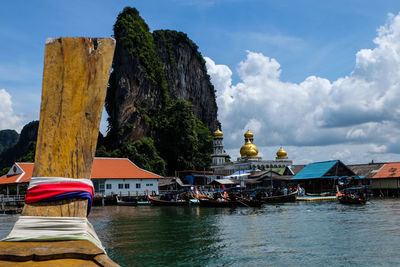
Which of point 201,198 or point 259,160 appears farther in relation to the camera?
point 259,160

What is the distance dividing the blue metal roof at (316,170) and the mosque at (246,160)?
17.9 m

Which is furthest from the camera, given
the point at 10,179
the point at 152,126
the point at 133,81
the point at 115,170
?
the point at 152,126

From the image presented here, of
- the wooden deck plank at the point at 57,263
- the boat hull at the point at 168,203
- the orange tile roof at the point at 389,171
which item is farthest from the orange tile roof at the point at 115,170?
the wooden deck plank at the point at 57,263

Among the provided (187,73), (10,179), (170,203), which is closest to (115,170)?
(170,203)

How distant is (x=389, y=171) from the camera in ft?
160

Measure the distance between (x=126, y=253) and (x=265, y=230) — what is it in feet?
26.1

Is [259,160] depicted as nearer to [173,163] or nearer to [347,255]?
[173,163]

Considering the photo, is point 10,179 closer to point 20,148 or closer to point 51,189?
point 51,189

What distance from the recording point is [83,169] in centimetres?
236

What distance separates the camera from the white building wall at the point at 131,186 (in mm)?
44469

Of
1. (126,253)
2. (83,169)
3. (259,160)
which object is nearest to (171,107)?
(259,160)

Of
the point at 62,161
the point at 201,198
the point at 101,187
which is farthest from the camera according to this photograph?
the point at 101,187

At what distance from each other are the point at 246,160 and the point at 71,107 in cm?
6909

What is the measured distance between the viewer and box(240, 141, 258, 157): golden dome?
72625 millimetres
